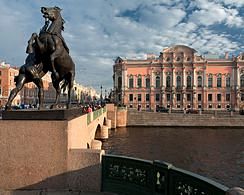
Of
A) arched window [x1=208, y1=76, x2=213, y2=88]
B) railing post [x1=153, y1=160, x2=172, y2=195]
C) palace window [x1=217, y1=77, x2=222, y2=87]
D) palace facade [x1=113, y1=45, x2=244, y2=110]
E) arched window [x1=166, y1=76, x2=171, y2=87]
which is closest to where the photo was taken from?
railing post [x1=153, y1=160, x2=172, y2=195]

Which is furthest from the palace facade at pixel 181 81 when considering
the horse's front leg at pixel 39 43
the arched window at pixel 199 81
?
the horse's front leg at pixel 39 43

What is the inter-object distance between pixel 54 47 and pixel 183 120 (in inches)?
1244

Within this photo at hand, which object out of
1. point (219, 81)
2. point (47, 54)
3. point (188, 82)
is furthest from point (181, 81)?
point (47, 54)

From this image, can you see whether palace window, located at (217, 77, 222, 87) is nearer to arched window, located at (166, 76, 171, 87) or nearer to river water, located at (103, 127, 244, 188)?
arched window, located at (166, 76, 171, 87)

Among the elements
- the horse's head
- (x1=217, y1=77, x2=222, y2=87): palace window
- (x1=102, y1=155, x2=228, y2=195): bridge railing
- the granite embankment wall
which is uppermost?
(x1=217, y1=77, x2=222, y2=87): palace window

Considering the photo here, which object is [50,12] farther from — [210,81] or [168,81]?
[210,81]

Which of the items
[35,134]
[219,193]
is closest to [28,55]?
[35,134]

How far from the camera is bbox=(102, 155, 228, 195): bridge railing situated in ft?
9.54

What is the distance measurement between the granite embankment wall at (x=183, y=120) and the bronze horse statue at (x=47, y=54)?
30592 millimetres

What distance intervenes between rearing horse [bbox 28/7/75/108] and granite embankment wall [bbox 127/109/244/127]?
30516mm

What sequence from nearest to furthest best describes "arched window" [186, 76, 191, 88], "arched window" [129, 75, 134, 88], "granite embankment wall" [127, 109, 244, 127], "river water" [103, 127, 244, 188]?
1. "river water" [103, 127, 244, 188]
2. "granite embankment wall" [127, 109, 244, 127]
3. "arched window" [186, 76, 191, 88]
4. "arched window" [129, 75, 134, 88]

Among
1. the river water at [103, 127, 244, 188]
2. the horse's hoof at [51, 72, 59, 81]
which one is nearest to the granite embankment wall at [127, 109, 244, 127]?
the river water at [103, 127, 244, 188]

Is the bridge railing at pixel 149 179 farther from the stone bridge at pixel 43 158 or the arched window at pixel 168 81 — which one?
the arched window at pixel 168 81

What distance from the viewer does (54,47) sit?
5.04m
